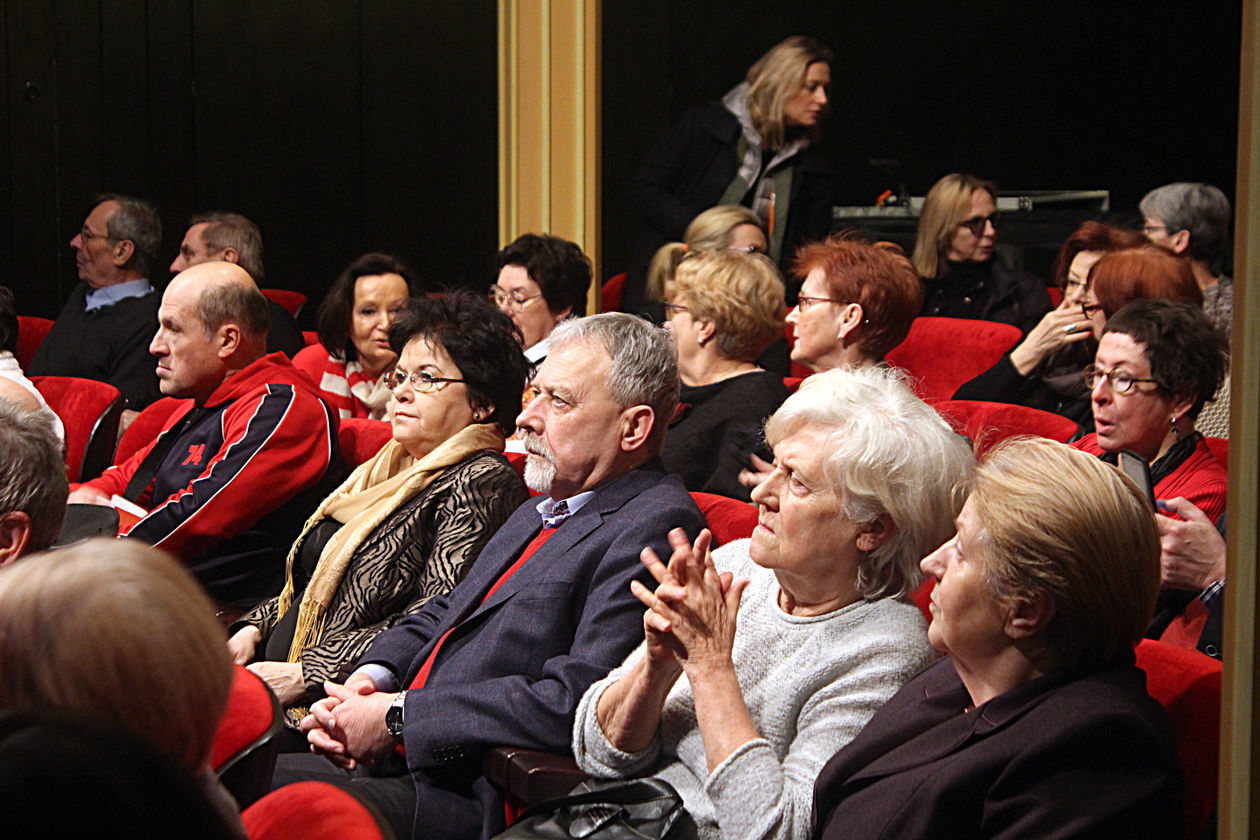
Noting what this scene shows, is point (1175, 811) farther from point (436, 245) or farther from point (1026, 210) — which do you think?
point (436, 245)

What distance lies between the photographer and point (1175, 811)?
4.31ft

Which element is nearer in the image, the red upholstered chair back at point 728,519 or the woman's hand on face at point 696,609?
the woman's hand on face at point 696,609

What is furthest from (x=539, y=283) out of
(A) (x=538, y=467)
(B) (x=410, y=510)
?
(A) (x=538, y=467)

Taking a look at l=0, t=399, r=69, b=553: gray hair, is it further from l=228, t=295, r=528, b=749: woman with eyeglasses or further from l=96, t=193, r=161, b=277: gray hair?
l=96, t=193, r=161, b=277: gray hair

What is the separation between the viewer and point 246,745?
4.39 feet

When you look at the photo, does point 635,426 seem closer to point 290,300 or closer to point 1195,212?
point 1195,212

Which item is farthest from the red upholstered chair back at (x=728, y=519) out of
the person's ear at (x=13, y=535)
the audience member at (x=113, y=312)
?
the audience member at (x=113, y=312)

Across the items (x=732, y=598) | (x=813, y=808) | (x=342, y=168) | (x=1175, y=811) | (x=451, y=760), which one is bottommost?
(x=451, y=760)

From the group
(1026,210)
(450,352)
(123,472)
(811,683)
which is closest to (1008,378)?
(450,352)

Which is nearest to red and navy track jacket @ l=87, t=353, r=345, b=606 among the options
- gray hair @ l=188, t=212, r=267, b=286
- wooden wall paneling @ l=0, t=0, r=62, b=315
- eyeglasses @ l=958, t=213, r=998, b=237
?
gray hair @ l=188, t=212, r=267, b=286

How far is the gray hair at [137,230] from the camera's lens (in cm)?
496

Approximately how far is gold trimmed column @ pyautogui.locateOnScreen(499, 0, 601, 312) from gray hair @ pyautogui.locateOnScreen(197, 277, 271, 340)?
2087 millimetres

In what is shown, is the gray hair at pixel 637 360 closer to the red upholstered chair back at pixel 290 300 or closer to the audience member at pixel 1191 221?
the audience member at pixel 1191 221

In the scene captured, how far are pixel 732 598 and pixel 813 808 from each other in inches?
11.3
